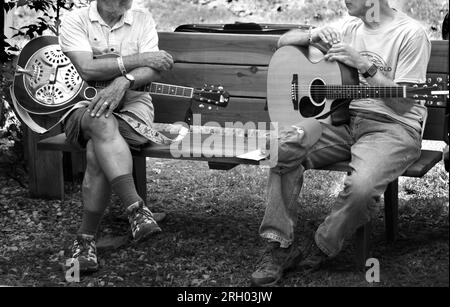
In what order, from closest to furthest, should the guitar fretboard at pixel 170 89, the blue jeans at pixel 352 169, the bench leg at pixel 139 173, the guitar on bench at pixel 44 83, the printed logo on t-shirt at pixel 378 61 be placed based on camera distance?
the blue jeans at pixel 352 169 < the printed logo on t-shirt at pixel 378 61 < the guitar fretboard at pixel 170 89 < the bench leg at pixel 139 173 < the guitar on bench at pixel 44 83

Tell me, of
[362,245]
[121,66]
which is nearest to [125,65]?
[121,66]

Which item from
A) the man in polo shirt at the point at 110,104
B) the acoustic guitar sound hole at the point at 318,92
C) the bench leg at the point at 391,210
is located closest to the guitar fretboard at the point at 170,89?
the man in polo shirt at the point at 110,104

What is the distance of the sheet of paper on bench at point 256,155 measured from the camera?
12.6 feet

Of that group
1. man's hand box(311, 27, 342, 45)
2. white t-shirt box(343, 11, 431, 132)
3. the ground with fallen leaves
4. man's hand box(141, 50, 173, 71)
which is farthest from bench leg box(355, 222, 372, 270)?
man's hand box(141, 50, 173, 71)

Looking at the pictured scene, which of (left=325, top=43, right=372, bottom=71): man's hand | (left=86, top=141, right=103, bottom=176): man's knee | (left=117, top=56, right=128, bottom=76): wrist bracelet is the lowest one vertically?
(left=86, top=141, right=103, bottom=176): man's knee

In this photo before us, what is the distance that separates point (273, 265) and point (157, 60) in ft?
4.06

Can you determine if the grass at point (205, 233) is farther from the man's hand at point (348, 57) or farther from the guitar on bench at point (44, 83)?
the man's hand at point (348, 57)

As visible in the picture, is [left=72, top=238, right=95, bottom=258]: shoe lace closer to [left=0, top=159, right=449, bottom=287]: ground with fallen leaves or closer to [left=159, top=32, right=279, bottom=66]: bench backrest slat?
[left=0, top=159, right=449, bottom=287]: ground with fallen leaves

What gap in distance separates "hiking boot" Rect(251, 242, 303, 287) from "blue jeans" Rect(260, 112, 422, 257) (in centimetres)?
6

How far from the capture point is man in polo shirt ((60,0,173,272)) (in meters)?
3.90

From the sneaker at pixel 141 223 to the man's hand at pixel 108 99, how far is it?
1.66ft
